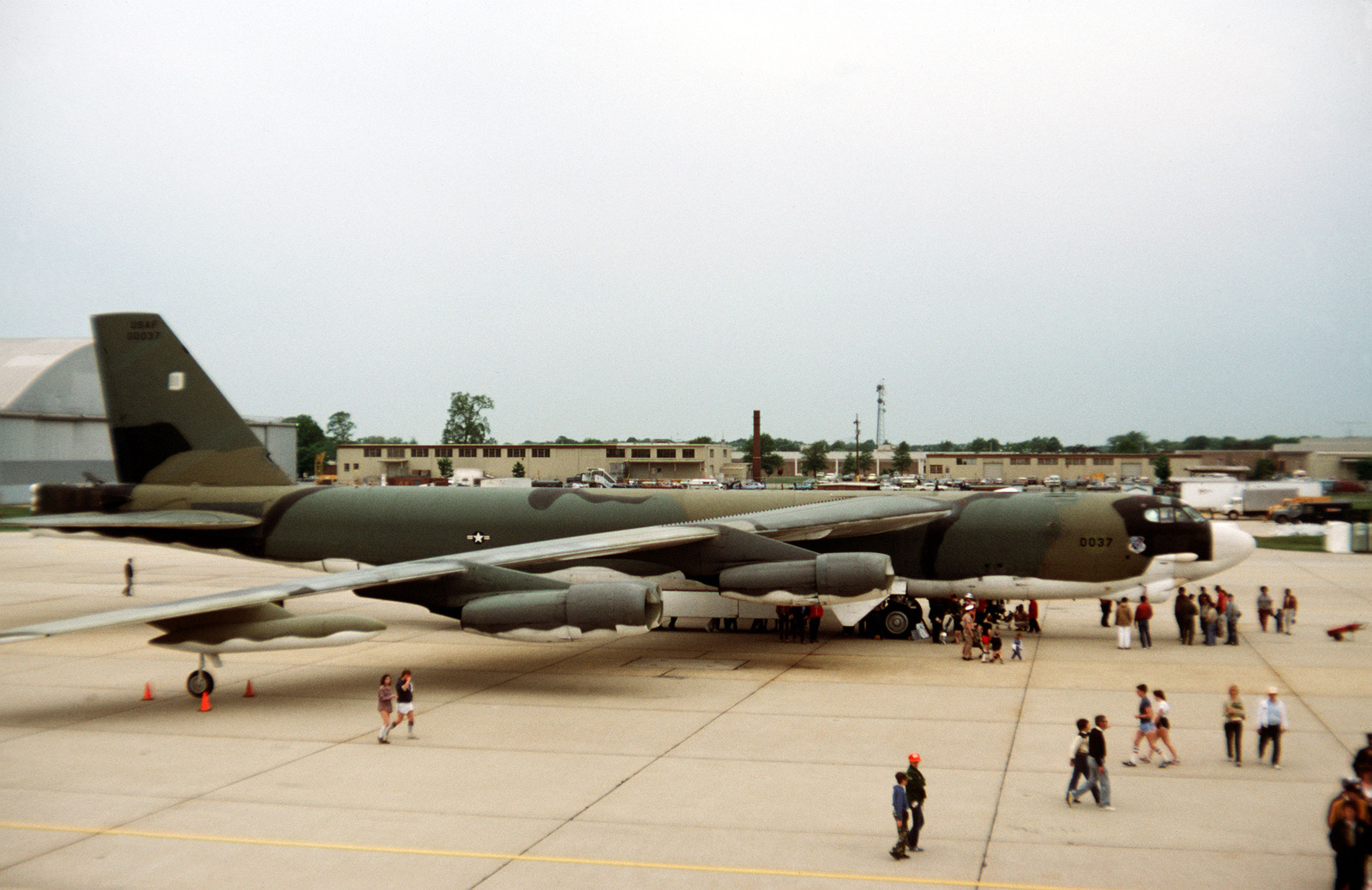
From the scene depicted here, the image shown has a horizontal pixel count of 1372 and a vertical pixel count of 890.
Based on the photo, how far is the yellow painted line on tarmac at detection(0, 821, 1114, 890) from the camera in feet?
30.5

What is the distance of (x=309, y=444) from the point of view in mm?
157375

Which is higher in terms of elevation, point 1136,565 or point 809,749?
point 1136,565

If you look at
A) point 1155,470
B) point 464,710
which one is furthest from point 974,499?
point 1155,470

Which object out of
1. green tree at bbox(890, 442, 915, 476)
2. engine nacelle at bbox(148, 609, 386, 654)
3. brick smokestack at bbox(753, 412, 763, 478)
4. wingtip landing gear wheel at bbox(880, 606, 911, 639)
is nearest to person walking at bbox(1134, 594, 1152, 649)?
wingtip landing gear wheel at bbox(880, 606, 911, 639)

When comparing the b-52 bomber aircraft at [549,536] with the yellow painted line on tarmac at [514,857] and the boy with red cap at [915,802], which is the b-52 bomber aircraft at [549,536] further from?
the boy with red cap at [915,802]

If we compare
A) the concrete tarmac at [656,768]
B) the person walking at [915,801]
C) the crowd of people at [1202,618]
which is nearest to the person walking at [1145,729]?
the concrete tarmac at [656,768]

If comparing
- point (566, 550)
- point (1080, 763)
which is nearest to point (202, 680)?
point (566, 550)

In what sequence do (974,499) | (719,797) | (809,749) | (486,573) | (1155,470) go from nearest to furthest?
1. (719,797)
2. (809,749)
3. (486,573)
4. (974,499)
5. (1155,470)

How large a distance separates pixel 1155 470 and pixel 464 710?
96859 mm

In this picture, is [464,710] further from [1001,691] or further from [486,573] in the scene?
[1001,691]

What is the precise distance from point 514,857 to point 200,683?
943 cm

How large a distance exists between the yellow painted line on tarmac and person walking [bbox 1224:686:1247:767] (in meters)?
5.14

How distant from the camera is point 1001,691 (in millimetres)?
17562

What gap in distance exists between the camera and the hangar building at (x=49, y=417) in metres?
61.6
